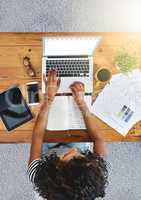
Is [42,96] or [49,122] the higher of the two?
[42,96]

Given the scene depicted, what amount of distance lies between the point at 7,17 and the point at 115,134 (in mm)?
994

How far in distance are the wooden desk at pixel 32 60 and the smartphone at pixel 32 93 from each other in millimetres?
22

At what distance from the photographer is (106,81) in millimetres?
1691

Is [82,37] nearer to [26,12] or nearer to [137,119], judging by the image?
[137,119]

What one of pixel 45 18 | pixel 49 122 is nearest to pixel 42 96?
pixel 49 122

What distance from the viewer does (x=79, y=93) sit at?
65.9 inches

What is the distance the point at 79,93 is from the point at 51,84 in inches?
4.9

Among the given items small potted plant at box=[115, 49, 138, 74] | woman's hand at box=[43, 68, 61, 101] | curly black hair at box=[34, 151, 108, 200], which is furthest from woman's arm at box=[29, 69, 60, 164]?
small potted plant at box=[115, 49, 138, 74]

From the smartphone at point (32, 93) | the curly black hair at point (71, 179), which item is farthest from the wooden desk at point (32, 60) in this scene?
the curly black hair at point (71, 179)

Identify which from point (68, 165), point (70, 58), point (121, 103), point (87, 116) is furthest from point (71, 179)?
point (70, 58)

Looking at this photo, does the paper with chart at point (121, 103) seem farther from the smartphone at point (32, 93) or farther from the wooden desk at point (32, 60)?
the smartphone at point (32, 93)

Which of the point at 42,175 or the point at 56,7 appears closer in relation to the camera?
the point at 42,175

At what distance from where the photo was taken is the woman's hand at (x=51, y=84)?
1671 mm

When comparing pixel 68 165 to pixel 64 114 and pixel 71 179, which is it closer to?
pixel 71 179
